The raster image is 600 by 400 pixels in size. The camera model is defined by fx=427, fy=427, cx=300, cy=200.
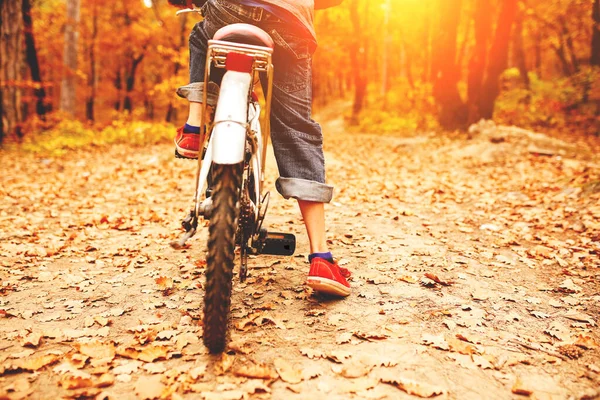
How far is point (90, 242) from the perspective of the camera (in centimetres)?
421

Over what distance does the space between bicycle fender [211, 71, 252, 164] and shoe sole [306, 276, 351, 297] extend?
0.94 meters

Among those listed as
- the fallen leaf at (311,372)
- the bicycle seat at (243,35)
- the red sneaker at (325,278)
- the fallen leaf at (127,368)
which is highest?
the bicycle seat at (243,35)

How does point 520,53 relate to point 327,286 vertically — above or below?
above

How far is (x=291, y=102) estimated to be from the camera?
2.59 m

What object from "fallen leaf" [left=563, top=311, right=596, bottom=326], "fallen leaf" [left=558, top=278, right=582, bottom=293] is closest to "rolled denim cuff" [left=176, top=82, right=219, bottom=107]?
"fallen leaf" [left=563, top=311, right=596, bottom=326]

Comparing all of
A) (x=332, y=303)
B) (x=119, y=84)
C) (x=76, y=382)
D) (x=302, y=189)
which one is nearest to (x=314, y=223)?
(x=302, y=189)

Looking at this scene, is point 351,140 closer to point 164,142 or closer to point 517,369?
point 164,142

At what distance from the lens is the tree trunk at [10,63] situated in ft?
31.8

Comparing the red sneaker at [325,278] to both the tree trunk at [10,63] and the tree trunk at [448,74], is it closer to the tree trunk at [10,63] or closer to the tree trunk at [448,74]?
the tree trunk at [10,63]

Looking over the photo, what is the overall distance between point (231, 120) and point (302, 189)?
2.40 ft

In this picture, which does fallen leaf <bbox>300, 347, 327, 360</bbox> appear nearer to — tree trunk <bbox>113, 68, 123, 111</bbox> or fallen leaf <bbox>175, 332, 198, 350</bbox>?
fallen leaf <bbox>175, 332, 198, 350</bbox>

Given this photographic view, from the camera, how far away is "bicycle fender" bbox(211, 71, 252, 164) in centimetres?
198

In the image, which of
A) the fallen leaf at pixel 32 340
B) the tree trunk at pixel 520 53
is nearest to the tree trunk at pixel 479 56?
the tree trunk at pixel 520 53

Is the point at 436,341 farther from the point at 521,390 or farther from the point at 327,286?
the point at 327,286
